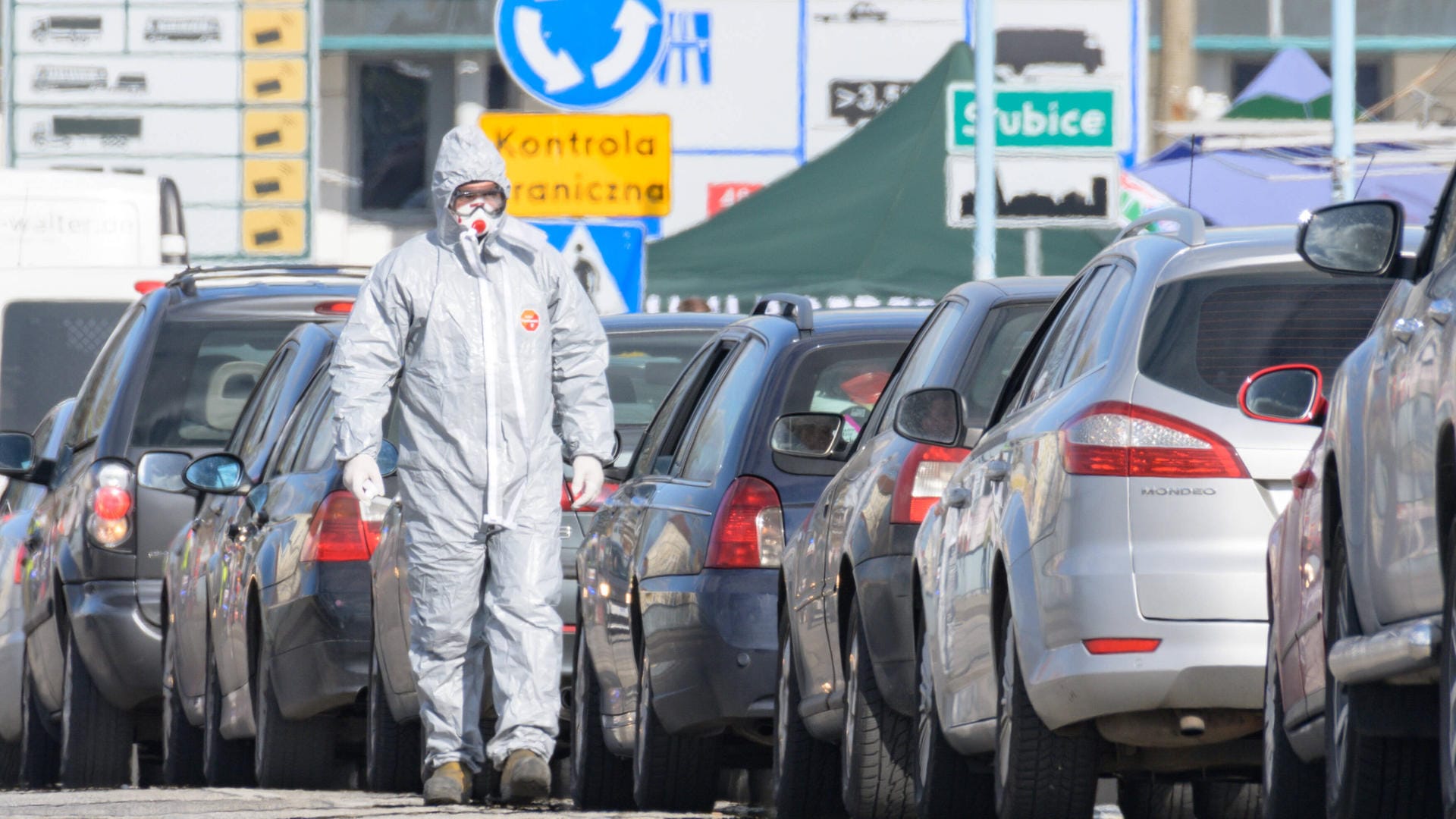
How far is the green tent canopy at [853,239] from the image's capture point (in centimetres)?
2133

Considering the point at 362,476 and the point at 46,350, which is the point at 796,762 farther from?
the point at 46,350

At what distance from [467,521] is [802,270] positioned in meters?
12.5

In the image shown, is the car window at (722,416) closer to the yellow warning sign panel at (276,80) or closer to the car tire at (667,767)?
the car tire at (667,767)

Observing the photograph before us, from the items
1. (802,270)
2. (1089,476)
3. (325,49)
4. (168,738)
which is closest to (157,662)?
(168,738)

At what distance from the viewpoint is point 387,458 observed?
955 centimetres

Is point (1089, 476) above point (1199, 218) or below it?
below

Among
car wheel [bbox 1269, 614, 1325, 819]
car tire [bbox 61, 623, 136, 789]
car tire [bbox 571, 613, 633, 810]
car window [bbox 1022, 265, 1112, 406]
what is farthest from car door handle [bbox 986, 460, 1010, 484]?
car tire [bbox 61, 623, 136, 789]

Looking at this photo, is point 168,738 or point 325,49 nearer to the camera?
point 168,738

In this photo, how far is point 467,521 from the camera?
8977mm

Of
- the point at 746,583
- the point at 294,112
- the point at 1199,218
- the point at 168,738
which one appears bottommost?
the point at 168,738

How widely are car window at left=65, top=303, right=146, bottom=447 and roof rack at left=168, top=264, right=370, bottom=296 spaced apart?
0.24 meters

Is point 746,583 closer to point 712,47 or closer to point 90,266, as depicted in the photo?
point 90,266

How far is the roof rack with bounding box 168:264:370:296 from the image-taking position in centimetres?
1221

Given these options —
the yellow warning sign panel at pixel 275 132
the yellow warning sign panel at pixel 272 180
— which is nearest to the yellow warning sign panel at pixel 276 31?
the yellow warning sign panel at pixel 275 132
